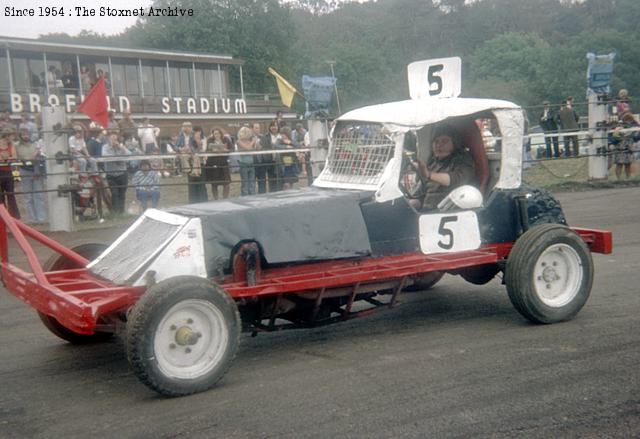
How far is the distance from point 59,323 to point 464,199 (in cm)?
326

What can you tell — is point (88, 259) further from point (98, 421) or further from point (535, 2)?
point (535, 2)

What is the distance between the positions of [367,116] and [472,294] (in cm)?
217

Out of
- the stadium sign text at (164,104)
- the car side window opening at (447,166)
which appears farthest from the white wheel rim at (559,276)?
the stadium sign text at (164,104)

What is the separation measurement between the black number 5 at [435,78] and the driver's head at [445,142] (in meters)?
0.32

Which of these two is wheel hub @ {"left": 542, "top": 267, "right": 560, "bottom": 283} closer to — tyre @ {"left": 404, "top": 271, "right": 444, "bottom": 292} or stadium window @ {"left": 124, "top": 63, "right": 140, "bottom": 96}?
tyre @ {"left": 404, "top": 271, "right": 444, "bottom": 292}

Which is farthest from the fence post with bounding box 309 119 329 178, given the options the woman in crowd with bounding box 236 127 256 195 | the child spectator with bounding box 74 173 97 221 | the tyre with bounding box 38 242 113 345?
the tyre with bounding box 38 242 113 345

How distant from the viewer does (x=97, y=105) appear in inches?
510

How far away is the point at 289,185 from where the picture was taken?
14859 millimetres

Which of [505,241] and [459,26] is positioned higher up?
[459,26]

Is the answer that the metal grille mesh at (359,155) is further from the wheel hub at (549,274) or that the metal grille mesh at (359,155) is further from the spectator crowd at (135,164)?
the spectator crowd at (135,164)

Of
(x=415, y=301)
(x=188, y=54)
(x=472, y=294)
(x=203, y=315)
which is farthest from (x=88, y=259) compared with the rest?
(x=188, y=54)

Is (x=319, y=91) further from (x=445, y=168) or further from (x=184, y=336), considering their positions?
(x=184, y=336)

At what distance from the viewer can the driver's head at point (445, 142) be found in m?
6.89

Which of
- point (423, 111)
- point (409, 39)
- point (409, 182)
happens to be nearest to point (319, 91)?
point (409, 182)
